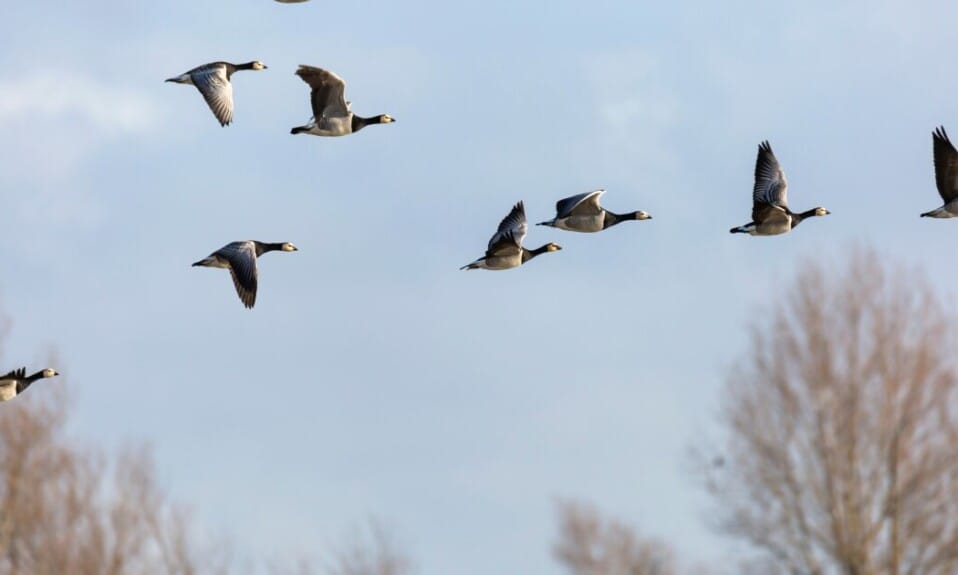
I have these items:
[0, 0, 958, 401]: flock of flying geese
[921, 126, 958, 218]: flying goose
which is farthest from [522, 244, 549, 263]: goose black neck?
[921, 126, 958, 218]: flying goose

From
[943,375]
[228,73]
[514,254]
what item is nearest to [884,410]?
[943,375]

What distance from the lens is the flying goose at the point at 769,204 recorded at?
34.9 m

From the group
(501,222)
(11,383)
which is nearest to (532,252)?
(501,222)

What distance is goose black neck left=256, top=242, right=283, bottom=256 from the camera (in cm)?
3457

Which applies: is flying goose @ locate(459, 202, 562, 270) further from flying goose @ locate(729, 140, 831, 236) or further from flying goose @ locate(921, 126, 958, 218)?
flying goose @ locate(921, 126, 958, 218)

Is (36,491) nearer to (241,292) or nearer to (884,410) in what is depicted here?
(241,292)

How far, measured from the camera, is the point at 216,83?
3472cm

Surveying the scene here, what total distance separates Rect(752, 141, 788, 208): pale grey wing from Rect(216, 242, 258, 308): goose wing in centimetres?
736

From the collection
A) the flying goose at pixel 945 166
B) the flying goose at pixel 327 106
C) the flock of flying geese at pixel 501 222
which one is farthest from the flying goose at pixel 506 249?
the flying goose at pixel 945 166

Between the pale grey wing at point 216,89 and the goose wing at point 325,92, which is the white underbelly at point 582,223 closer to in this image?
the goose wing at point 325,92

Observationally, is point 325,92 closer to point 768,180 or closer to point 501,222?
point 501,222

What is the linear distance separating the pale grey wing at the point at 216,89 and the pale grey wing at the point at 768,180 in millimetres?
7636

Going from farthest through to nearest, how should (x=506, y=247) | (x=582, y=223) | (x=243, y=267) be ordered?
1. (x=582, y=223)
2. (x=506, y=247)
3. (x=243, y=267)

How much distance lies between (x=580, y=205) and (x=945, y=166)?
17.7ft
